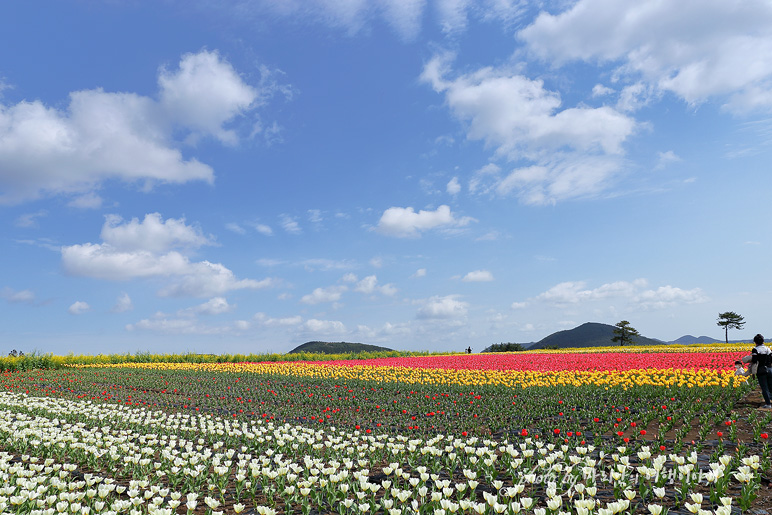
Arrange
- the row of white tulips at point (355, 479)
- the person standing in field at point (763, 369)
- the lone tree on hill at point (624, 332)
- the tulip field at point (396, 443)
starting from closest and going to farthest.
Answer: the row of white tulips at point (355, 479) < the tulip field at point (396, 443) < the person standing in field at point (763, 369) < the lone tree on hill at point (624, 332)

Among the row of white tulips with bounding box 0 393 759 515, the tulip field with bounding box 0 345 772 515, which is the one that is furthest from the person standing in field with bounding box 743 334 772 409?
the row of white tulips with bounding box 0 393 759 515

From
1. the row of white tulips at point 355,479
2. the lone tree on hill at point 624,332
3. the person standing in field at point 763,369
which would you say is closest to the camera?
the row of white tulips at point 355,479

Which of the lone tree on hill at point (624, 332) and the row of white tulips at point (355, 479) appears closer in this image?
the row of white tulips at point (355, 479)

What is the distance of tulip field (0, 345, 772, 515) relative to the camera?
582cm

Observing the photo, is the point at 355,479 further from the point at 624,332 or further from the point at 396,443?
the point at 624,332

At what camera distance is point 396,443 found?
8.80 meters

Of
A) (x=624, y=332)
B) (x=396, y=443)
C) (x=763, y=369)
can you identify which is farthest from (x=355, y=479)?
(x=624, y=332)

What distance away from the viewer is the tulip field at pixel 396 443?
229 inches

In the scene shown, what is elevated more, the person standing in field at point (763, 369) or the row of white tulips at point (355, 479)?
the person standing in field at point (763, 369)

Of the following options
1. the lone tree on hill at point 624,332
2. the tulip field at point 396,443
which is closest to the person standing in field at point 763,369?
the tulip field at point 396,443

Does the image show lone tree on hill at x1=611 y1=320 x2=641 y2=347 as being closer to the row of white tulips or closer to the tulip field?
the tulip field

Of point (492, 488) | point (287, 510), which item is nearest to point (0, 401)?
point (287, 510)

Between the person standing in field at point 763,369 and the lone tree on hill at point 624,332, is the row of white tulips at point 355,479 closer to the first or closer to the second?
the person standing in field at point 763,369

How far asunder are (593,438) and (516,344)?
48.3m
